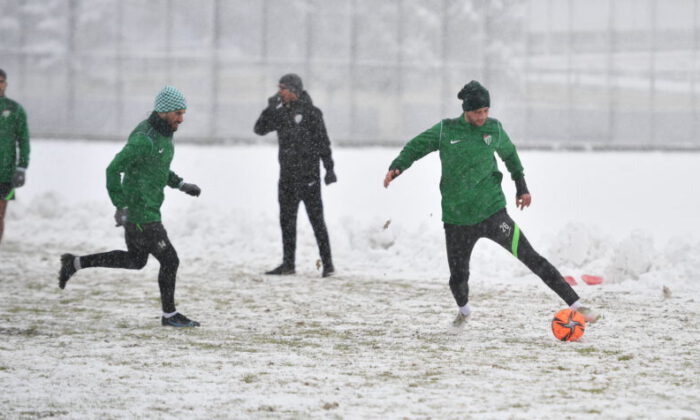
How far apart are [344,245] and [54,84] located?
603 inches

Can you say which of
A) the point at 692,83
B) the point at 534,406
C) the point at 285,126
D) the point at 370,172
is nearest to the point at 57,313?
the point at 285,126

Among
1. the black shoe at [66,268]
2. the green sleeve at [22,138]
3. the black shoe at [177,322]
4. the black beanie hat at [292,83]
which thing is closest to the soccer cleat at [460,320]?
the black shoe at [177,322]

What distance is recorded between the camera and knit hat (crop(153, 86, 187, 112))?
7.48 meters

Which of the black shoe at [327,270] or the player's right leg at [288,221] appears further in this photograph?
the black shoe at [327,270]

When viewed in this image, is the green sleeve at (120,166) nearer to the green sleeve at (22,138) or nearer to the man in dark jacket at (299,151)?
the green sleeve at (22,138)

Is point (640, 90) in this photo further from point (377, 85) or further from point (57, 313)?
point (57, 313)

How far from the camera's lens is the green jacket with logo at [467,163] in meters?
7.28

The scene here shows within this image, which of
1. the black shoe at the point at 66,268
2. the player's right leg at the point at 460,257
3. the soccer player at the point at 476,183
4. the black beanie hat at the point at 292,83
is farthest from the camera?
the black beanie hat at the point at 292,83

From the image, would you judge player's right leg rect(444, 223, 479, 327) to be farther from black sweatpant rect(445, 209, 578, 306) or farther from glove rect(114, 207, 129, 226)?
glove rect(114, 207, 129, 226)

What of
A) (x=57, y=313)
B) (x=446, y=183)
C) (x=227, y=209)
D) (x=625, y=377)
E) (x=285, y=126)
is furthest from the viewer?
(x=227, y=209)

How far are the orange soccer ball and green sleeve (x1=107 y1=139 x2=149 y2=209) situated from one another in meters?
3.08

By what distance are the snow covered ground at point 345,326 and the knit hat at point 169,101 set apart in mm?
1594

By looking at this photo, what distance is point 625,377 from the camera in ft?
19.7

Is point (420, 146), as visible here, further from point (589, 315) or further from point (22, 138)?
point (22, 138)
